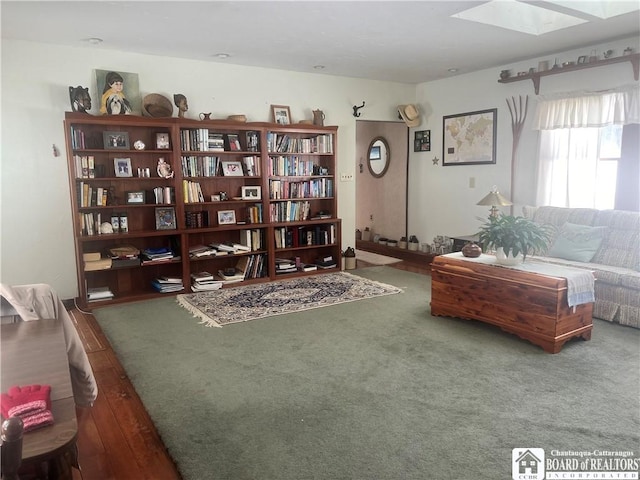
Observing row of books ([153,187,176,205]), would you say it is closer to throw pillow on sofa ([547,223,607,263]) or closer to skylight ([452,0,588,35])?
skylight ([452,0,588,35])

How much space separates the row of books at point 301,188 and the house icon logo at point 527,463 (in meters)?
3.99

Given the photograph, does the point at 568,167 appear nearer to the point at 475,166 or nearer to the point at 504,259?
the point at 475,166

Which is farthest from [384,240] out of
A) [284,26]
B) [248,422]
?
[248,422]

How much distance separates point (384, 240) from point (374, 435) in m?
5.49

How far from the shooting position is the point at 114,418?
8.23 feet

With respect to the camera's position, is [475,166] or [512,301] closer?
[512,301]

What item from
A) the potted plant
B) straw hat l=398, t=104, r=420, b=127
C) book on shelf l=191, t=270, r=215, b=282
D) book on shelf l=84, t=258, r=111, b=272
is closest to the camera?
the potted plant

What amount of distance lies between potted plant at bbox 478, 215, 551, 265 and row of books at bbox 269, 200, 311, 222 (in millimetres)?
2554

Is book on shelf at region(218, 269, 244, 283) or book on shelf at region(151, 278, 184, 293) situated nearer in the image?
book on shelf at region(151, 278, 184, 293)

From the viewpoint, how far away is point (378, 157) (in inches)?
305

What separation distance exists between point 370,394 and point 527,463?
899mm

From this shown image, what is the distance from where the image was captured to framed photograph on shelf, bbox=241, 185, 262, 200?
5.34 metres

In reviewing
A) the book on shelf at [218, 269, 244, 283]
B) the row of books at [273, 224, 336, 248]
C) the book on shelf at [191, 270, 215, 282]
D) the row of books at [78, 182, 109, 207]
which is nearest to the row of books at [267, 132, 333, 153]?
the row of books at [273, 224, 336, 248]

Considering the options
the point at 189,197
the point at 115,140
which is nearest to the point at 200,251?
the point at 189,197
